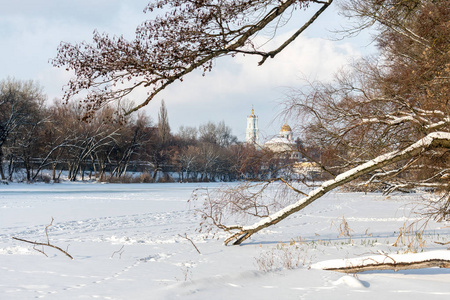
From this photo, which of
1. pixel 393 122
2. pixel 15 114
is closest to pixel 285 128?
pixel 393 122

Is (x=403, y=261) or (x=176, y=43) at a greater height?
(x=176, y=43)

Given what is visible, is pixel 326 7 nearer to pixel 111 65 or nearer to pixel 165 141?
pixel 111 65

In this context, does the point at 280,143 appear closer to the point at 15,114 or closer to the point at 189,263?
the point at 189,263

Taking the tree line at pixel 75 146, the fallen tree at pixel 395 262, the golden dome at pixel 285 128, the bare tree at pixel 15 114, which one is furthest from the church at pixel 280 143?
the bare tree at pixel 15 114

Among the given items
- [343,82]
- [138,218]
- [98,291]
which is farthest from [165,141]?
[98,291]

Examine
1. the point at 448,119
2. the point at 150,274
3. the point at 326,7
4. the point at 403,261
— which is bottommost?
the point at 150,274

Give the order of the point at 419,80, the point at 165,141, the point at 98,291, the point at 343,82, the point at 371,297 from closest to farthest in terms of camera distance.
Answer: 1. the point at 371,297
2. the point at 98,291
3. the point at 419,80
4. the point at 343,82
5. the point at 165,141

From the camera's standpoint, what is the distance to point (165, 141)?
6962 centimetres

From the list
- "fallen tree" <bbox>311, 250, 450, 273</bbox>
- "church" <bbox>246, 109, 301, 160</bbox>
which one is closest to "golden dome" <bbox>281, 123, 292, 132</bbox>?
"church" <bbox>246, 109, 301, 160</bbox>

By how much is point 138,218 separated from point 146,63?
1238cm

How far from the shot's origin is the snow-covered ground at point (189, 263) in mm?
5707

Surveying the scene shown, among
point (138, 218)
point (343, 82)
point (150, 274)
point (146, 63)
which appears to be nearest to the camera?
point (146, 63)

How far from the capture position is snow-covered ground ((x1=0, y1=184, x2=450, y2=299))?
18.7 ft

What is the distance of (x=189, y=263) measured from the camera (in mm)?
8422
